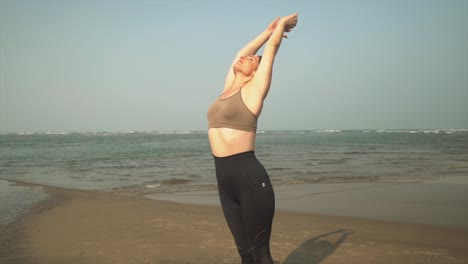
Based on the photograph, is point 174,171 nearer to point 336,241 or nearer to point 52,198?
point 52,198

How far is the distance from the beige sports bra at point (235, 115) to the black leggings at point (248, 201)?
187 millimetres

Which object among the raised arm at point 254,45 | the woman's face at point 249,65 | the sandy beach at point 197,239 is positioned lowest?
the sandy beach at point 197,239

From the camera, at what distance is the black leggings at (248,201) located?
2215mm

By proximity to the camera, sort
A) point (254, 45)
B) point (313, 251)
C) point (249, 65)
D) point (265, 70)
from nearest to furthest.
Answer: point (265, 70)
point (249, 65)
point (254, 45)
point (313, 251)

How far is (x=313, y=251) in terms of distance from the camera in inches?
188

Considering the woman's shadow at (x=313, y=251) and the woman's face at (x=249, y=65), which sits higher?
the woman's face at (x=249, y=65)

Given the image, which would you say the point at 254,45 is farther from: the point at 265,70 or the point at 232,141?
the point at 232,141

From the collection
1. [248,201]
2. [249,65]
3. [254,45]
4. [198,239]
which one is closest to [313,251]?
[198,239]

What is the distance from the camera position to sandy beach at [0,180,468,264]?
450 centimetres

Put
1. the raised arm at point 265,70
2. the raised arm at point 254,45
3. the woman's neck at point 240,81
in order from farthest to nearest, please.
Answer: the raised arm at point 254,45, the woman's neck at point 240,81, the raised arm at point 265,70

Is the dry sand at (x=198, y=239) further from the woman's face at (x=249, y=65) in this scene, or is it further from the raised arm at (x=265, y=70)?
the raised arm at (x=265, y=70)

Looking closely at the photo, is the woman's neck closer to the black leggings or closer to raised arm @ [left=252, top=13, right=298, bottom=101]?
raised arm @ [left=252, top=13, right=298, bottom=101]

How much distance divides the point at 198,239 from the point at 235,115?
11.7ft

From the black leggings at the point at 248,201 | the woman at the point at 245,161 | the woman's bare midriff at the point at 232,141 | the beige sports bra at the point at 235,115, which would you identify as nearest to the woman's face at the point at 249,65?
the woman at the point at 245,161
